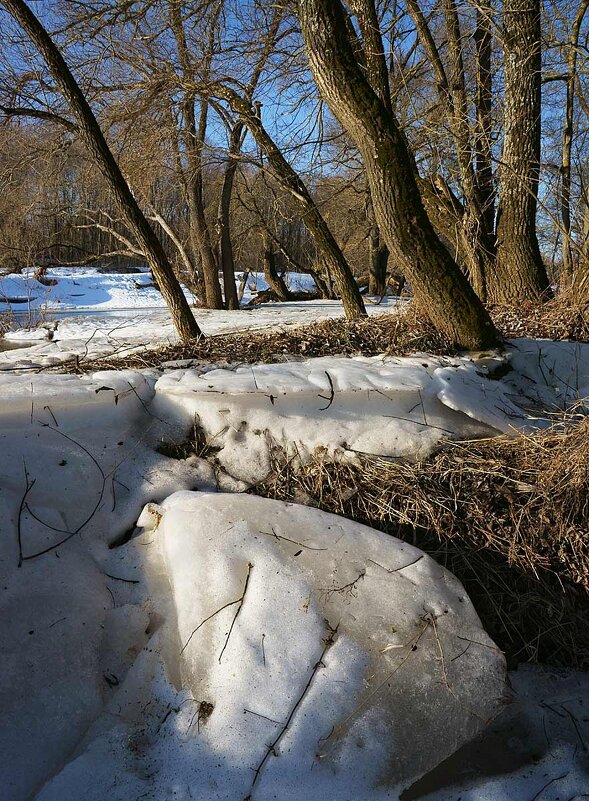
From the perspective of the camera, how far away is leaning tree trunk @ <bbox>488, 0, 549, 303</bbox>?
17.7 feet

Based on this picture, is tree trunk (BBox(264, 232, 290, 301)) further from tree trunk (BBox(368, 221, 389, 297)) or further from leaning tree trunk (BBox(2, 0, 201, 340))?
leaning tree trunk (BBox(2, 0, 201, 340))

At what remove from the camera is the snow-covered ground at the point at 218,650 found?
1718 mm

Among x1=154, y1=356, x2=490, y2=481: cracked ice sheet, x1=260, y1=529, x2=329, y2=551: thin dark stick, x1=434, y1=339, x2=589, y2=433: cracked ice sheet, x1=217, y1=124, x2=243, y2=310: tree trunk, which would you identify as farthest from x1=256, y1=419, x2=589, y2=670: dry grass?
x1=217, y1=124, x2=243, y2=310: tree trunk

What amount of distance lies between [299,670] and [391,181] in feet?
9.85

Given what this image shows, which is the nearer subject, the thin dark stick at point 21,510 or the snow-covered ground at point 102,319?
the thin dark stick at point 21,510

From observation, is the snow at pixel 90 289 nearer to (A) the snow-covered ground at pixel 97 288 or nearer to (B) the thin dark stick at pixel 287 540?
(A) the snow-covered ground at pixel 97 288

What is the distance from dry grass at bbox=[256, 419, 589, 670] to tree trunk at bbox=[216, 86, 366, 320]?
402 cm

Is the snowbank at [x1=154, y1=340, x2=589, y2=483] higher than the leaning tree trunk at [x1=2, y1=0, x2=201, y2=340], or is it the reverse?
the leaning tree trunk at [x1=2, y1=0, x2=201, y2=340]

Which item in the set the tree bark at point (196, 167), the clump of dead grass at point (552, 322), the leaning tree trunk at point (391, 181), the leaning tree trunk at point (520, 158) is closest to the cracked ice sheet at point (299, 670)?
the leaning tree trunk at point (391, 181)

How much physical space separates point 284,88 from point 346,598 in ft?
20.6

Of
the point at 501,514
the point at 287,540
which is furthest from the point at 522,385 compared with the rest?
the point at 287,540

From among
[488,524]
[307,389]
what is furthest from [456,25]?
[488,524]

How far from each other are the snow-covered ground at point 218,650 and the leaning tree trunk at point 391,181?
1638 millimetres

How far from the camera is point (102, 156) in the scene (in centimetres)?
495
